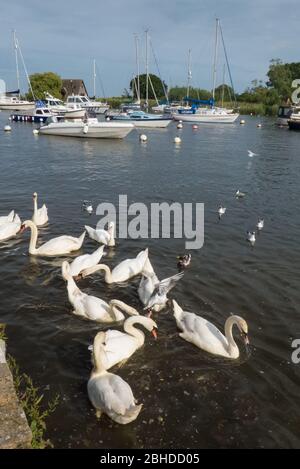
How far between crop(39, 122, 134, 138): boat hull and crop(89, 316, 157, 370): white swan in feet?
110

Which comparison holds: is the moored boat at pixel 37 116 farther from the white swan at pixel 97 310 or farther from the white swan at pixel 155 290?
the white swan at pixel 97 310

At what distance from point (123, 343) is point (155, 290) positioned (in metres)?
1.71

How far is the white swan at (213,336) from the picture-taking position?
23.8ft

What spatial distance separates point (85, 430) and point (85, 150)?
1182 inches

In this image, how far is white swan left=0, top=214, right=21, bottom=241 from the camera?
12.0m

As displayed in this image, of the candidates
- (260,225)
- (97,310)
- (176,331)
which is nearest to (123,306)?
(97,310)

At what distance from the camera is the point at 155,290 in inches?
329

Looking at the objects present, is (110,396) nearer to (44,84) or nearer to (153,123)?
(153,123)

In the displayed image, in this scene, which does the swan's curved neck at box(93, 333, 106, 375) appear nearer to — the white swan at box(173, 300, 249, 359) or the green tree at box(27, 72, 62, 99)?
the white swan at box(173, 300, 249, 359)

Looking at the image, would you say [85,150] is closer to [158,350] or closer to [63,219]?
[63,219]

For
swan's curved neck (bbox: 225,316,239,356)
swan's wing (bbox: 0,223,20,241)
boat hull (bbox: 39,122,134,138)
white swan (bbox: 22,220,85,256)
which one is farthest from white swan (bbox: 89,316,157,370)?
boat hull (bbox: 39,122,134,138)

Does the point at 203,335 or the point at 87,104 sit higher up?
the point at 87,104
